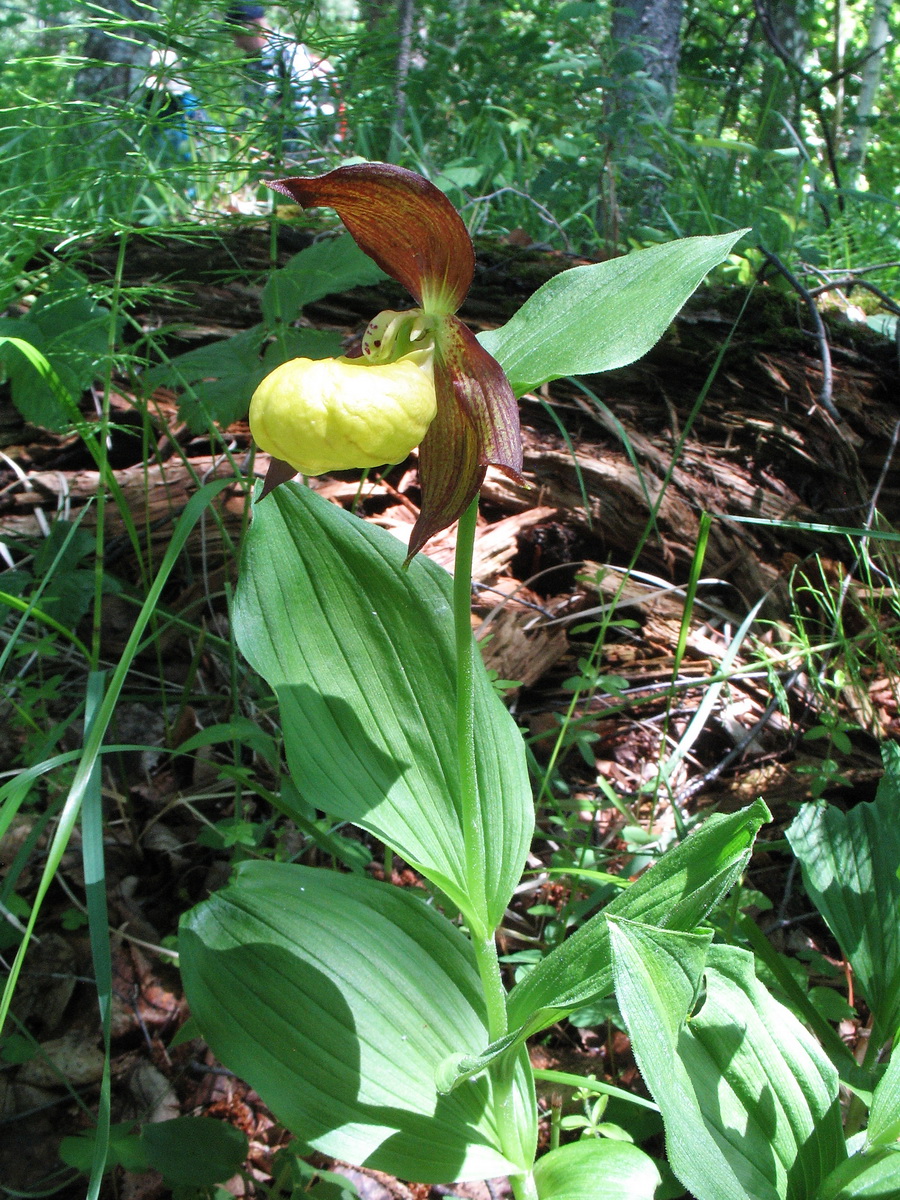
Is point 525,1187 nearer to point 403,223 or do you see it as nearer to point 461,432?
point 461,432

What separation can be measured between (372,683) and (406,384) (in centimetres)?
49

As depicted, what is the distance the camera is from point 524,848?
1129mm

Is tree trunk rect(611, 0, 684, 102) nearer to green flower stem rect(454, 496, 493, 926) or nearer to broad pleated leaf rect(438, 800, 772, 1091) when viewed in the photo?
green flower stem rect(454, 496, 493, 926)

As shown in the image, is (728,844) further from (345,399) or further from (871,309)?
(871,309)

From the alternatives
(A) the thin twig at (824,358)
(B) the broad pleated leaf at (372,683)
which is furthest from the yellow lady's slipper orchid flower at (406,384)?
(A) the thin twig at (824,358)

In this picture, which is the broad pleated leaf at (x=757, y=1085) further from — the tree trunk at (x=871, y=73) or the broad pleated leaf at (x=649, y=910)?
the tree trunk at (x=871, y=73)

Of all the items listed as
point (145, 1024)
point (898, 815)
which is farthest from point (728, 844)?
point (145, 1024)

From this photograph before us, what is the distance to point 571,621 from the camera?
200cm

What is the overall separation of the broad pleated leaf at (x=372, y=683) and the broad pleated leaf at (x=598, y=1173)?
0.31 m

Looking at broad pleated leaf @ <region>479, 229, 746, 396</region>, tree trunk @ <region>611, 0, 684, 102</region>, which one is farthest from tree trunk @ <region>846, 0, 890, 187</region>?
broad pleated leaf @ <region>479, 229, 746, 396</region>

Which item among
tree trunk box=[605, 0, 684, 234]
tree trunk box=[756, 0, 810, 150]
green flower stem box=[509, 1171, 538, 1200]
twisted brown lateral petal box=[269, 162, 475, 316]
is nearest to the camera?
twisted brown lateral petal box=[269, 162, 475, 316]

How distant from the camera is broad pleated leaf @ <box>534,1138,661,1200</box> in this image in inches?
35.7

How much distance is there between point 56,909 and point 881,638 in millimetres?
1772

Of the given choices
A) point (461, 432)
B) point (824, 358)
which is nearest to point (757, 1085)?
point (461, 432)
